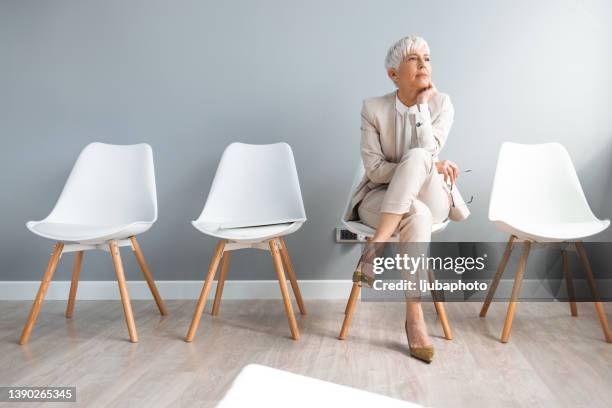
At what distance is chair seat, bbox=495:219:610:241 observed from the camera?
2061 millimetres

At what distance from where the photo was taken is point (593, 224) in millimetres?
2242

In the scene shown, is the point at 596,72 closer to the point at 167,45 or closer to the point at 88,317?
the point at 167,45

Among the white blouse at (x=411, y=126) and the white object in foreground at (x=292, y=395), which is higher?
the white blouse at (x=411, y=126)

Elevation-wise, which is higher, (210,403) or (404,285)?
(404,285)

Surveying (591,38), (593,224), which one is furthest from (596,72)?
(593,224)

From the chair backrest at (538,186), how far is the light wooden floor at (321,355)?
0.46 m

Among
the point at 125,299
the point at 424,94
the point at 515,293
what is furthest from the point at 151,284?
the point at 515,293

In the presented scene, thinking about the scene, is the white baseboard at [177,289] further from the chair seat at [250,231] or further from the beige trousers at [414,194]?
the beige trousers at [414,194]

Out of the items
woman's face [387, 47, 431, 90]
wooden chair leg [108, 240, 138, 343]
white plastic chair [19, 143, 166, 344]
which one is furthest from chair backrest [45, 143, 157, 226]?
woman's face [387, 47, 431, 90]

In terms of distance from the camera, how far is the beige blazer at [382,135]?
7.20 feet

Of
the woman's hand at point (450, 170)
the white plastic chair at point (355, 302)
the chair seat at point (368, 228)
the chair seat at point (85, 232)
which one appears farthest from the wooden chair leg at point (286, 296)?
the woman's hand at point (450, 170)

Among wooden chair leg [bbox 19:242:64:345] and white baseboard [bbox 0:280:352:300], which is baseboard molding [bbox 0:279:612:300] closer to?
white baseboard [bbox 0:280:352:300]

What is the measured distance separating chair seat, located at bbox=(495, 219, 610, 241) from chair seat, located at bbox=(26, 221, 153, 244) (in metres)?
1.48

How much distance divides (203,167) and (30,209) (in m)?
0.97
